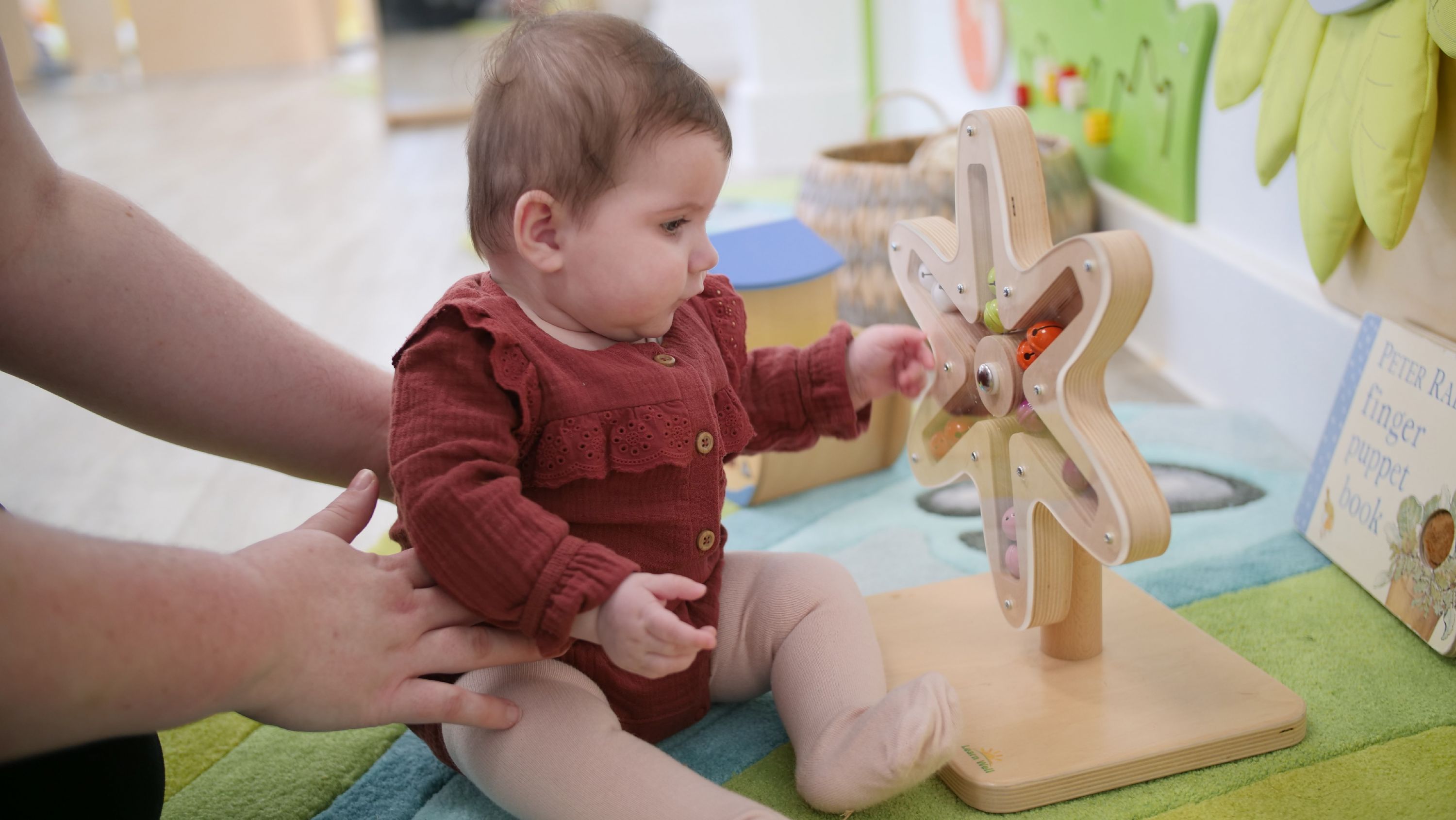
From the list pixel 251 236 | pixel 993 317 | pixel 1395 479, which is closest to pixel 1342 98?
pixel 1395 479

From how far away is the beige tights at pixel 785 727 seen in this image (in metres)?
0.64

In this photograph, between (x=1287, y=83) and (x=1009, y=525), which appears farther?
(x=1287, y=83)

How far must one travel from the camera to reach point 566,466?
0.68 metres

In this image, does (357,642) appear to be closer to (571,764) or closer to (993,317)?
(571,764)

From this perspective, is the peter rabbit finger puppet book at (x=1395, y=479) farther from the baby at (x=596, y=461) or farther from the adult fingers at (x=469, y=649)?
the adult fingers at (x=469, y=649)

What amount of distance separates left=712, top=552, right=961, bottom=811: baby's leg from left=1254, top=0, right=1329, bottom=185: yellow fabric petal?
59cm

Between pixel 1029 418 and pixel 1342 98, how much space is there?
46cm

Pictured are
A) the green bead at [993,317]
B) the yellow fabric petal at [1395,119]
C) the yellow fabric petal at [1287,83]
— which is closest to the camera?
the green bead at [993,317]

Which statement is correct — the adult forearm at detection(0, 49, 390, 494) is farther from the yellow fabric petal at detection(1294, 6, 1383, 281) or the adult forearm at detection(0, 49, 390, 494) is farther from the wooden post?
the yellow fabric petal at detection(1294, 6, 1383, 281)

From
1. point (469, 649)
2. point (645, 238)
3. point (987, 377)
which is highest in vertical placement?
point (645, 238)

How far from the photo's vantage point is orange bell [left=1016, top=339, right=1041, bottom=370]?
0.69m

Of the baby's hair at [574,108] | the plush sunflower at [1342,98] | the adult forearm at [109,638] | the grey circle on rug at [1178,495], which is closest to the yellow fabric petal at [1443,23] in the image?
the plush sunflower at [1342,98]

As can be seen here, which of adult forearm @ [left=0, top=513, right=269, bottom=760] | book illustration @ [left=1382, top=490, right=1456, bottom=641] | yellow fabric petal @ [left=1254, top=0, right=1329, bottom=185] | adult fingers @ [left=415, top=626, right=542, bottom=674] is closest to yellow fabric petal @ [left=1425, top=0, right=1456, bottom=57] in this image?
yellow fabric petal @ [left=1254, top=0, right=1329, bottom=185]

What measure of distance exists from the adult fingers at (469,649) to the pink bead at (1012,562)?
1.03 ft
